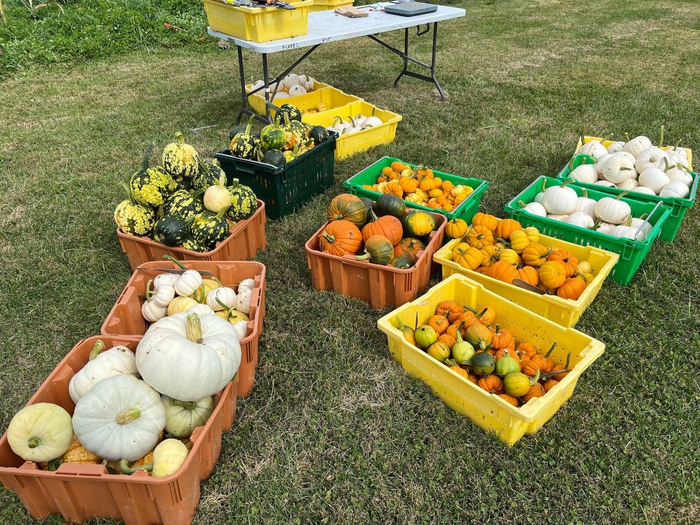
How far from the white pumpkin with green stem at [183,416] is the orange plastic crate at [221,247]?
1179mm

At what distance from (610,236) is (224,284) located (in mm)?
2507

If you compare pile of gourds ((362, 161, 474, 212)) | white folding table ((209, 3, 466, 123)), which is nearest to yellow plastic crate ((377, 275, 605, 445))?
pile of gourds ((362, 161, 474, 212))

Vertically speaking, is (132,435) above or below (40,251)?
above

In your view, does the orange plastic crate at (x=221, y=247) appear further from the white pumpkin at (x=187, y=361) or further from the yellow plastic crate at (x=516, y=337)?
the yellow plastic crate at (x=516, y=337)

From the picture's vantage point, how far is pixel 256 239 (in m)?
3.73

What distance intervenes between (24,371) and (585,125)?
5967mm

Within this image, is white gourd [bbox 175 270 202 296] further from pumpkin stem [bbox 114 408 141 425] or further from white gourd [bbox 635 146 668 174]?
white gourd [bbox 635 146 668 174]

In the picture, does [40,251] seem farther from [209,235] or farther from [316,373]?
[316,373]

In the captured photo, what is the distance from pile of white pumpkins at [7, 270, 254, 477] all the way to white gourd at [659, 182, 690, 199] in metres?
3.37

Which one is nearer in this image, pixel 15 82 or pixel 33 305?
pixel 33 305

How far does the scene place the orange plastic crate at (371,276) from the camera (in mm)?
3035

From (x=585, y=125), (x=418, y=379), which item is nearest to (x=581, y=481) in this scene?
(x=418, y=379)

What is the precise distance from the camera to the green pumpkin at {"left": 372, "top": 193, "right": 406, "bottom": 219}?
341cm

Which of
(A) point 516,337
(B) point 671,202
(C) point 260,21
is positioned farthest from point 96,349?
(B) point 671,202
